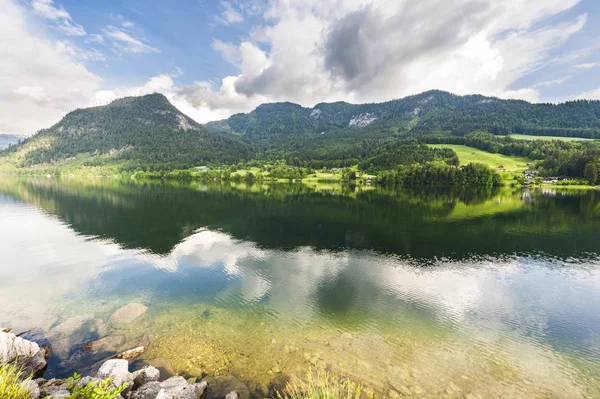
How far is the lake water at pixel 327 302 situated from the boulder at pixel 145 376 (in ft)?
3.91

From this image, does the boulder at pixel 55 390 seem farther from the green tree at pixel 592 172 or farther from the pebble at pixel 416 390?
the green tree at pixel 592 172

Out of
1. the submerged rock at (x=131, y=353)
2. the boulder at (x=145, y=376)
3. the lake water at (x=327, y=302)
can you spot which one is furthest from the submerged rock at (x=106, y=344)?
the boulder at (x=145, y=376)

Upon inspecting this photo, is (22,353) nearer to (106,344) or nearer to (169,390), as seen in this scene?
(106,344)

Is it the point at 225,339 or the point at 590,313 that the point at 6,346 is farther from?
the point at 590,313

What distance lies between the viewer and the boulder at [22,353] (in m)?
13.3

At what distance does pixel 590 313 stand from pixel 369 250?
2079 centimetres

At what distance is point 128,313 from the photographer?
21.1 meters

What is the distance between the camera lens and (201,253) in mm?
36094

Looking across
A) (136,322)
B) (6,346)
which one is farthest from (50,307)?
(6,346)

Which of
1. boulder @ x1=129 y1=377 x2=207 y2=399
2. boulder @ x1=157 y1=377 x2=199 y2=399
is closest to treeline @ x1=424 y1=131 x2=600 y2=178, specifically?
boulder @ x1=129 y1=377 x2=207 y2=399

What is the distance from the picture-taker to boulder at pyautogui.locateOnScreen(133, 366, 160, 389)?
13125 mm

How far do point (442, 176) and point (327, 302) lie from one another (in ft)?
484

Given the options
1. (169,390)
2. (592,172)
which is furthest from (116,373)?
(592,172)

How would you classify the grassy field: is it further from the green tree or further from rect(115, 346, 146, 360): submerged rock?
rect(115, 346, 146, 360): submerged rock
